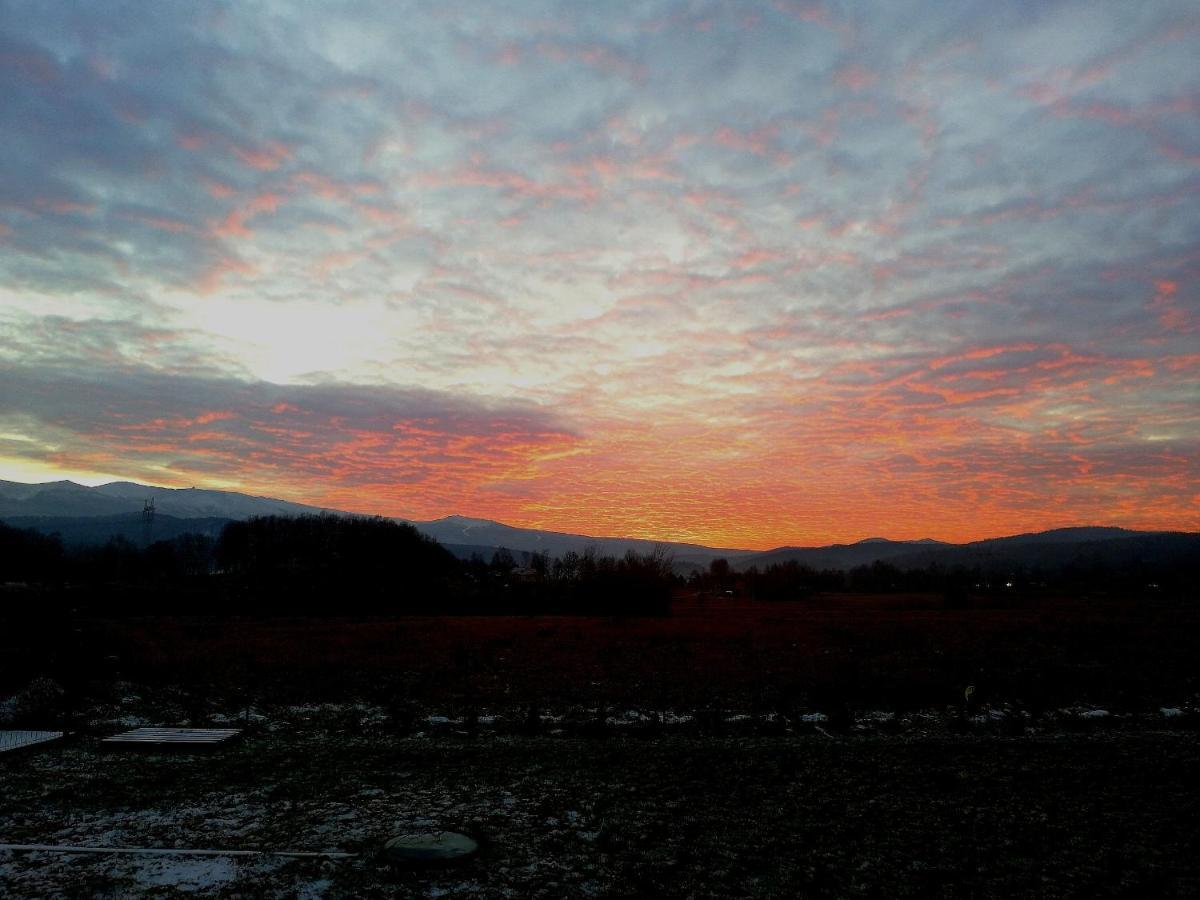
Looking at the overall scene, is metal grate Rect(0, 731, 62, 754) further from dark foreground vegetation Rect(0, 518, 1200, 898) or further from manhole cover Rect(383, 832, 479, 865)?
manhole cover Rect(383, 832, 479, 865)

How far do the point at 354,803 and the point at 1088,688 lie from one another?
654 inches

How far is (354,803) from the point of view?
28.9 feet

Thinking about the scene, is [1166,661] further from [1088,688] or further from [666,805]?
[666,805]

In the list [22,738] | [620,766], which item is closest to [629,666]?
[620,766]

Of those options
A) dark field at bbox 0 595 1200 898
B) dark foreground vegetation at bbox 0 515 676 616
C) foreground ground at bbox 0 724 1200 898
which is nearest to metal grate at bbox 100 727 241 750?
dark field at bbox 0 595 1200 898

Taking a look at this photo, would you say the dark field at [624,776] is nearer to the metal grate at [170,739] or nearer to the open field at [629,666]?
the open field at [629,666]

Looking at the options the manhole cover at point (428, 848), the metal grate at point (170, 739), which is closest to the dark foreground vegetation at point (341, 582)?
the metal grate at point (170, 739)

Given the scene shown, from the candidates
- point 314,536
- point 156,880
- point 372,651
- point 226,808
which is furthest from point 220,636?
point 314,536

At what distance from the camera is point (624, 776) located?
9992 mm

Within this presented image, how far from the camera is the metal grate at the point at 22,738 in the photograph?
11.1 metres

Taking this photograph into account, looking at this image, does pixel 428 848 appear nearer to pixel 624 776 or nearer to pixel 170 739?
pixel 624 776

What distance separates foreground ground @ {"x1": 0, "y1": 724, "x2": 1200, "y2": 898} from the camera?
6.62m

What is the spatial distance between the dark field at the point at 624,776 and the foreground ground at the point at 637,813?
40mm

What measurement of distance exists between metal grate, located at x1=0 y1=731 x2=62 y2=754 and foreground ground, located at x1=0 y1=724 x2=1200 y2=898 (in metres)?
0.37
